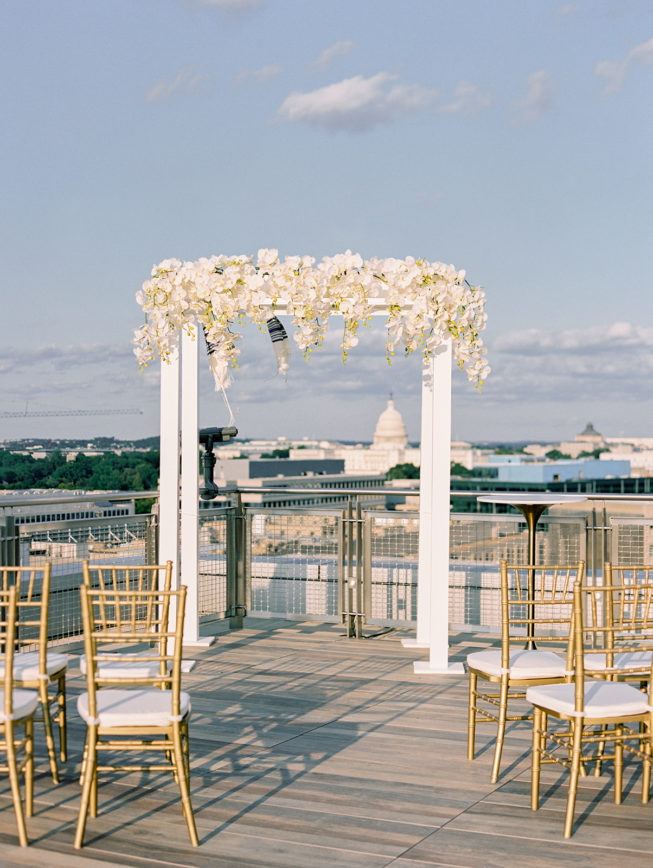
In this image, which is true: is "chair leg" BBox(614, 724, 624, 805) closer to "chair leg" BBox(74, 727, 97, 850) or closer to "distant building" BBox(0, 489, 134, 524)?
"chair leg" BBox(74, 727, 97, 850)

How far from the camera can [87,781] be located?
3896 millimetres

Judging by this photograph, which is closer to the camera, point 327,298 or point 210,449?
point 327,298

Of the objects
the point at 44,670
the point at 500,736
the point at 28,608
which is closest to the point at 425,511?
the point at 500,736

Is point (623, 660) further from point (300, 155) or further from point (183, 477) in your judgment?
point (300, 155)

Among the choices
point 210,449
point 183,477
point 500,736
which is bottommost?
point 500,736

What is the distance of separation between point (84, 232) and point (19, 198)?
7.05 ft

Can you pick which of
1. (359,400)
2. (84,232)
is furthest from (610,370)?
(359,400)

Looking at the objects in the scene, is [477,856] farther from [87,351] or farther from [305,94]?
[87,351]

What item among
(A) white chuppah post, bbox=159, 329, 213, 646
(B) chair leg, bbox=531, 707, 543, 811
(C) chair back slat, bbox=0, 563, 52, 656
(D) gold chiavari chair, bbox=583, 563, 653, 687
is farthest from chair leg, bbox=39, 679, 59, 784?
(A) white chuppah post, bbox=159, 329, 213, 646

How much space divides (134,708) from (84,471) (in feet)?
21.4

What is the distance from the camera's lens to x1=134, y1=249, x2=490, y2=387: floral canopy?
22.2 ft

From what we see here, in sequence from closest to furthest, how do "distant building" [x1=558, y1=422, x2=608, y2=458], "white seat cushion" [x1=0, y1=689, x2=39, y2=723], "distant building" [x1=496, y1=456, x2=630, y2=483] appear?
"white seat cushion" [x1=0, y1=689, x2=39, y2=723] → "distant building" [x1=496, y1=456, x2=630, y2=483] → "distant building" [x1=558, y1=422, x2=608, y2=458]

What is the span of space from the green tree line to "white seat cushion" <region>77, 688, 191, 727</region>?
15.2 ft

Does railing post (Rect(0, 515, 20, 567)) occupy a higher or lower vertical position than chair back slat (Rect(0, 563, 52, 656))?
higher
